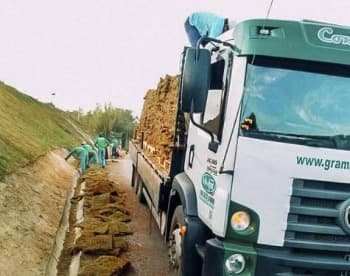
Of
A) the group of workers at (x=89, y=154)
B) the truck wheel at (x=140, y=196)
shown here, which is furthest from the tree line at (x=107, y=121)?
the truck wheel at (x=140, y=196)

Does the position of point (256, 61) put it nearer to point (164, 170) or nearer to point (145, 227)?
point (164, 170)

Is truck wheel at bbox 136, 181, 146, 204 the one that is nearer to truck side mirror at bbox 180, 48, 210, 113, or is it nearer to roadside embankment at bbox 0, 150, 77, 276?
roadside embankment at bbox 0, 150, 77, 276

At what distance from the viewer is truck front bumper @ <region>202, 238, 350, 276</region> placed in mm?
3611

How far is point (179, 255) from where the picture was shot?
14.9 feet

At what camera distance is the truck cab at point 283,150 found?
360 cm

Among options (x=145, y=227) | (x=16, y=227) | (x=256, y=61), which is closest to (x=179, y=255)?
(x=256, y=61)

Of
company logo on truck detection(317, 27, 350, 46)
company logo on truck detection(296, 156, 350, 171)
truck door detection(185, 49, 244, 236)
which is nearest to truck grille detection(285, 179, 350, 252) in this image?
company logo on truck detection(296, 156, 350, 171)

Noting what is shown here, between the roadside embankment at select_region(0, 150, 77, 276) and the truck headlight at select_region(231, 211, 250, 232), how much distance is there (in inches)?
128

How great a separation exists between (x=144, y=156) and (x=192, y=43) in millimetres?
3245

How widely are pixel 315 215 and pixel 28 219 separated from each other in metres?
5.31

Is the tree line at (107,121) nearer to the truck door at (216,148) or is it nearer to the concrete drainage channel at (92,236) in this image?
the concrete drainage channel at (92,236)

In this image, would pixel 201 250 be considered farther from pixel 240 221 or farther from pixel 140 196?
pixel 140 196

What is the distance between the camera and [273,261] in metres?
3.60

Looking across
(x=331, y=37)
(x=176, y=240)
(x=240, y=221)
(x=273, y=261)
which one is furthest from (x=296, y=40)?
(x=176, y=240)
